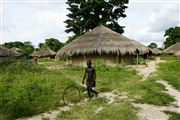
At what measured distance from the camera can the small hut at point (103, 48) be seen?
1143 inches

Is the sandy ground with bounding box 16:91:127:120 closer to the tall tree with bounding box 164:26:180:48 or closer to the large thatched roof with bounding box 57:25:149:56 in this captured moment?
the large thatched roof with bounding box 57:25:149:56

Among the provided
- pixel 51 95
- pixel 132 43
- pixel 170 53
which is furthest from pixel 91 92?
pixel 170 53

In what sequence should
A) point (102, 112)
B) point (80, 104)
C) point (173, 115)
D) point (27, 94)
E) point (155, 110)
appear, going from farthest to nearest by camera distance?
1. point (27, 94)
2. point (80, 104)
3. point (155, 110)
4. point (102, 112)
5. point (173, 115)

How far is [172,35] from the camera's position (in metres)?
82.8

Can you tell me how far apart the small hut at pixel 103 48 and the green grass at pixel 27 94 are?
41.1ft

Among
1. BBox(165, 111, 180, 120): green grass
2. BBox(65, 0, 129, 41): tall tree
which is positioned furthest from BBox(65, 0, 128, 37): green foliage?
BBox(165, 111, 180, 120): green grass

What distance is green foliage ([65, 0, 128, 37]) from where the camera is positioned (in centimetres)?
4244

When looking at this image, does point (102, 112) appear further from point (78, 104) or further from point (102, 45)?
point (102, 45)

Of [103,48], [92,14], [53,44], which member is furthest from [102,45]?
[53,44]

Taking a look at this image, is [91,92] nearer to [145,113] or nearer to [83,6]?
[145,113]

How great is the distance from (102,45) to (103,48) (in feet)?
1.71

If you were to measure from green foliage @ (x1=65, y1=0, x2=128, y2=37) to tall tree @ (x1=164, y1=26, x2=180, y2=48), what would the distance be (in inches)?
1596

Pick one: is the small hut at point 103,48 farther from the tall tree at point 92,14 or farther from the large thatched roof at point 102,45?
the tall tree at point 92,14

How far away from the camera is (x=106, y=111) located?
965 centimetres
